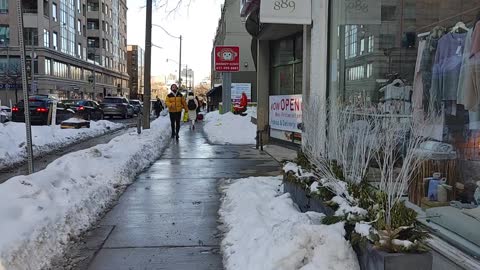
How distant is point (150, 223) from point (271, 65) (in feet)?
31.6

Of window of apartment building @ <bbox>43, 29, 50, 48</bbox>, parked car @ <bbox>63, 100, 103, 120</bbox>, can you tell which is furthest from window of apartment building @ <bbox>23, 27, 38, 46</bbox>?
parked car @ <bbox>63, 100, 103, 120</bbox>

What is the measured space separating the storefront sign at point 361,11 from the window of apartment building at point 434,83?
0.05ft

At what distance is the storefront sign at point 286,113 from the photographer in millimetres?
12323

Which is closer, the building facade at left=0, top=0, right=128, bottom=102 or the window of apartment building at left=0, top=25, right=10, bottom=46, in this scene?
the building facade at left=0, top=0, right=128, bottom=102

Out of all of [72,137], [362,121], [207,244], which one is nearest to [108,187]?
[207,244]

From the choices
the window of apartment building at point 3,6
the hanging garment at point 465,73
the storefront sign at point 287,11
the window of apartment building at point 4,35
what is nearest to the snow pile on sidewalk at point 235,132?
the storefront sign at point 287,11

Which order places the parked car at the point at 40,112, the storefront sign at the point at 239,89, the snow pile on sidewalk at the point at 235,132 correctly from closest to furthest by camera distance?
1. the snow pile on sidewalk at the point at 235,132
2. the parked car at the point at 40,112
3. the storefront sign at the point at 239,89

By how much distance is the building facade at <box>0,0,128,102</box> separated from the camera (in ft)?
188

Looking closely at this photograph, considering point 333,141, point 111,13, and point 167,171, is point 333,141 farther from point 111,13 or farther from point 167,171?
point 111,13

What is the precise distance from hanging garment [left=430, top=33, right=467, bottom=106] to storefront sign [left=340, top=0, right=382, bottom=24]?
1.72 meters

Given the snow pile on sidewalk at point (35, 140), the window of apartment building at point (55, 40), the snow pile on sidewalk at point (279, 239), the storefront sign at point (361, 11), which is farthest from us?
the window of apartment building at point (55, 40)

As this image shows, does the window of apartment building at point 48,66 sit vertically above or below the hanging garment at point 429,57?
above

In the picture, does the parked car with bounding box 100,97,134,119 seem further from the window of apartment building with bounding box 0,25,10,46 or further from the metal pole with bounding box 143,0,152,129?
the window of apartment building with bounding box 0,25,10,46

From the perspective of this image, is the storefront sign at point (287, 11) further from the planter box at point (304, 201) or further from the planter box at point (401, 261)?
the planter box at point (401, 261)
